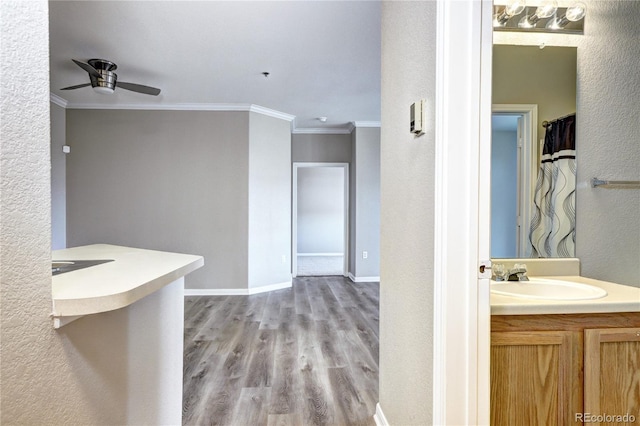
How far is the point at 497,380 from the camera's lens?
1.13m

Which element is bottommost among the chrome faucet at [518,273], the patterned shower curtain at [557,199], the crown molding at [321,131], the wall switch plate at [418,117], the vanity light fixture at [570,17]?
the chrome faucet at [518,273]

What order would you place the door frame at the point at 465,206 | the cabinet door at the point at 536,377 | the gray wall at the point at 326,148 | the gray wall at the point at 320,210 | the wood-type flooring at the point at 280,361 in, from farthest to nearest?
1. the gray wall at the point at 320,210
2. the gray wall at the point at 326,148
3. the wood-type flooring at the point at 280,361
4. the cabinet door at the point at 536,377
5. the door frame at the point at 465,206

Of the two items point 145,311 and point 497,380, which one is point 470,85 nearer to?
point 497,380

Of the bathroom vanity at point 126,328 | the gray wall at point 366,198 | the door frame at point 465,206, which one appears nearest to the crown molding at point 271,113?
the gray wall at point 366,198

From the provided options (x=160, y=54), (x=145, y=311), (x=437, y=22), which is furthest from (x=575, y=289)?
(x=160, y=54)

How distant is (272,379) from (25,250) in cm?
193

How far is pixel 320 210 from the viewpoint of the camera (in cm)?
920

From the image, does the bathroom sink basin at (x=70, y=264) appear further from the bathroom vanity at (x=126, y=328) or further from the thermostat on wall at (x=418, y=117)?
the thermostat on wall at (x=418, y=117)

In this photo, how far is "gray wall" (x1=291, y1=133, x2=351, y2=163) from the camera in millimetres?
5879

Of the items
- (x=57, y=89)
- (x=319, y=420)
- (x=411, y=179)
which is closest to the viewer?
(x=411, y=179)

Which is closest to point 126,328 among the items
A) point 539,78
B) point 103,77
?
point 539,78

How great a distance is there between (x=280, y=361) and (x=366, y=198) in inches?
132

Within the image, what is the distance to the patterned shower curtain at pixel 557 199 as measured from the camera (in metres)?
1.71

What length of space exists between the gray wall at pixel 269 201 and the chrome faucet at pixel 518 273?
361cm
